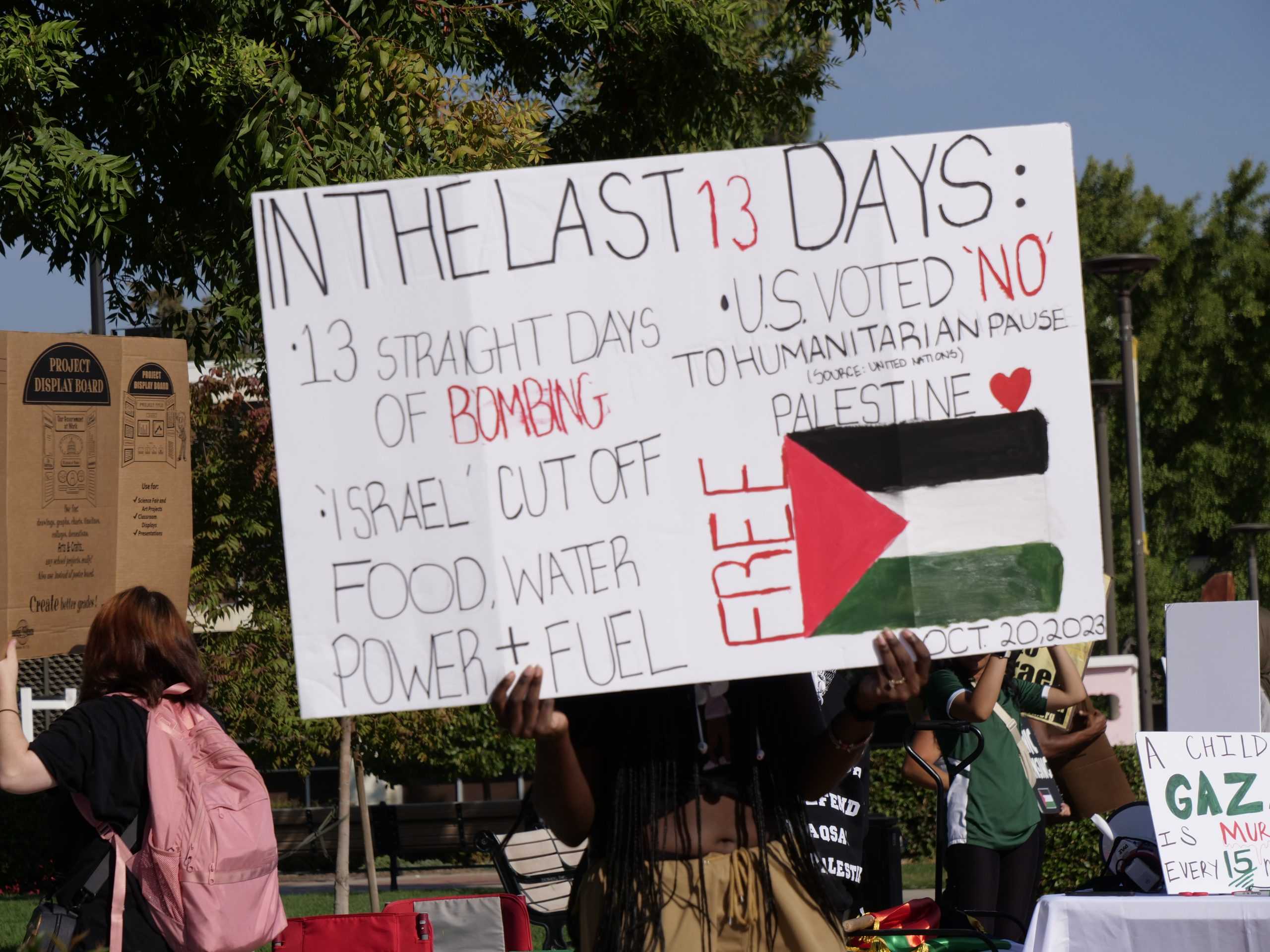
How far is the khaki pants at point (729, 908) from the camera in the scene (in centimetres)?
280

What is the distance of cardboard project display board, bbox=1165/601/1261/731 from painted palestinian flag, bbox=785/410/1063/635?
3.40m

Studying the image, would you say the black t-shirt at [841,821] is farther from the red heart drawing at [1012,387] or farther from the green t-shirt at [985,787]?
the red heart drawing at [1012,387]

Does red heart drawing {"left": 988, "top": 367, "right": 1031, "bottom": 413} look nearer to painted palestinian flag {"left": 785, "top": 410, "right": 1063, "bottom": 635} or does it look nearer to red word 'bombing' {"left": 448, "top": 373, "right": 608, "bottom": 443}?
painted palestinian flag {"left": 785, "top": 410, "right": 1063, "bottom": 635}

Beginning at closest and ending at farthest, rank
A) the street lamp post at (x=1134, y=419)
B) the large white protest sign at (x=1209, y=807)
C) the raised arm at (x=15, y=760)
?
the raised arm at (x=15, y=760) → the large white protest sign at (x=1209, y=807) → the street lamp post at (x=1134, y=419)

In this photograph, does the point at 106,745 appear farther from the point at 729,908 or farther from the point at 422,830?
the point at 422,830

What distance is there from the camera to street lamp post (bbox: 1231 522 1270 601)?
1131 inches

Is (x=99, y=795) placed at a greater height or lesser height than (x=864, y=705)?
lesser

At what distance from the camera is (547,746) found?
281cm

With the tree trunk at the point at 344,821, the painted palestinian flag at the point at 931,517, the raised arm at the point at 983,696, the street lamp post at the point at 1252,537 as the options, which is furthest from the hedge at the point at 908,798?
the street lamp post at the point at 1252,537

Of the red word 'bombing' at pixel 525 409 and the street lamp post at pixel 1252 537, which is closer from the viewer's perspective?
the red word 'bombing' at pixel 525 409

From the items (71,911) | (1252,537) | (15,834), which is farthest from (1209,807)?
(1252,537)

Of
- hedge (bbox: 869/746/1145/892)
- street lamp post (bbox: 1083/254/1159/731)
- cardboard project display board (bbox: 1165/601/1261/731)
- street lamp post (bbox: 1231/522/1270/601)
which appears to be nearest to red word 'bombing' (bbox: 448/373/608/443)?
cardboard project display board (bbox: 1165/601/1261/731)

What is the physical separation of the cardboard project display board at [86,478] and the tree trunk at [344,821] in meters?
5.04

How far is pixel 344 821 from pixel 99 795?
6.94m
